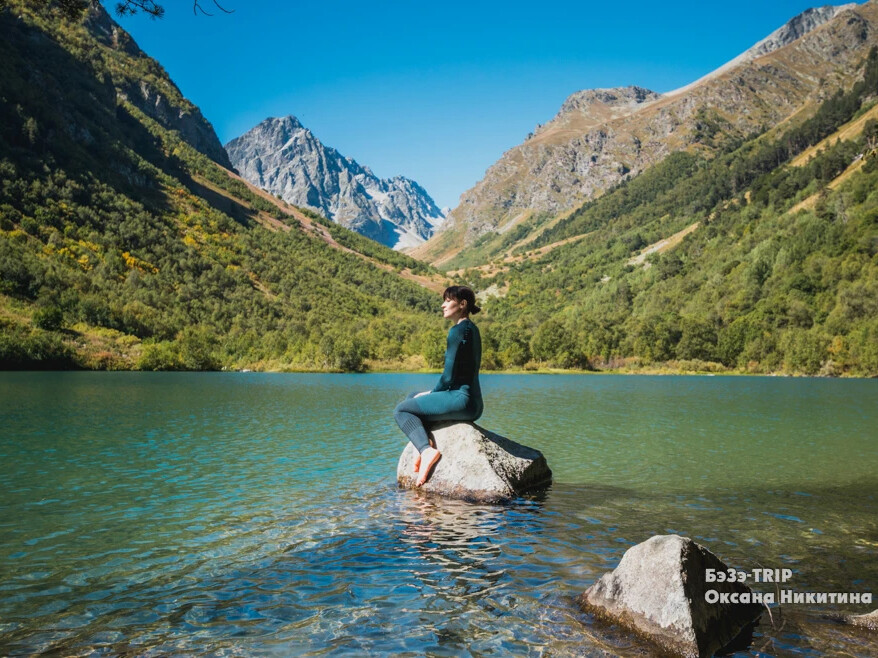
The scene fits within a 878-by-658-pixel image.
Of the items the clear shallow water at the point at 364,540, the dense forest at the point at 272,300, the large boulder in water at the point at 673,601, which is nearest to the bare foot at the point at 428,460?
the clear shallow water at the point at 364,540

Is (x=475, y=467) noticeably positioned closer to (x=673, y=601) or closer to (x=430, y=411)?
(x=430, y=411)

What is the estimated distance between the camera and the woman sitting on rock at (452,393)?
46.0ft

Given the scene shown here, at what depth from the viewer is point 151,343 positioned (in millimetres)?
125562

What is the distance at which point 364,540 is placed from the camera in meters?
10.8

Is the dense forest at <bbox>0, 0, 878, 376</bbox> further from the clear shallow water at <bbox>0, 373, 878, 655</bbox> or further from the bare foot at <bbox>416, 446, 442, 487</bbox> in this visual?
the bare foot at <bbox>416, 446, 442, 487</bbox>

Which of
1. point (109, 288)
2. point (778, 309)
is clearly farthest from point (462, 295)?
point (109, 288)

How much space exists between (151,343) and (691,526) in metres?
134

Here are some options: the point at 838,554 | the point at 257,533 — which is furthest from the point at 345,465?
the point at 838,554

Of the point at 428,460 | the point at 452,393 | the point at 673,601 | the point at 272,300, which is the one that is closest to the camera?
the point at 673,601

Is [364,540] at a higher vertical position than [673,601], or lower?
lower

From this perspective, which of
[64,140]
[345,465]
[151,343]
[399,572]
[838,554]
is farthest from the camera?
[64,140]

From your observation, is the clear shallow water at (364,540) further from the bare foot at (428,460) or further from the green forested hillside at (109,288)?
the green forested hillside at (109,288)

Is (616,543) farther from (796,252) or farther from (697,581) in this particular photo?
(796,252)

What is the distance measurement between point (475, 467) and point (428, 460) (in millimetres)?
1217
